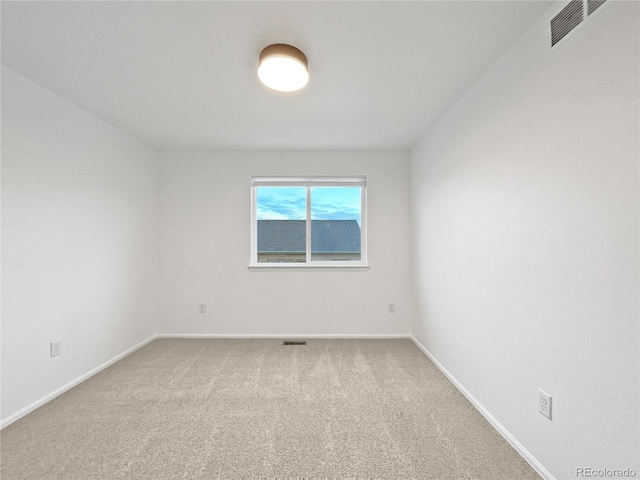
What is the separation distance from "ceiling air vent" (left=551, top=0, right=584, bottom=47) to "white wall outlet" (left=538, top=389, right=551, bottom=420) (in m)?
1.85

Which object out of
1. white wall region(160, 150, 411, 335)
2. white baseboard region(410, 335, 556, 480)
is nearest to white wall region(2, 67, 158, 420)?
white wall region(160, 150, 411, 335)

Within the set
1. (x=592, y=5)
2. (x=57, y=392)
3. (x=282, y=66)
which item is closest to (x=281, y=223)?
(x=282, y=66)

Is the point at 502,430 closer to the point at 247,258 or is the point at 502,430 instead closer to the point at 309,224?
the point at 309,224

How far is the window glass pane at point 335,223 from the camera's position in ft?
12.8

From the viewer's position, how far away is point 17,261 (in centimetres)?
201

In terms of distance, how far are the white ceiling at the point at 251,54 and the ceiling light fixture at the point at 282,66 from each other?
62 mm

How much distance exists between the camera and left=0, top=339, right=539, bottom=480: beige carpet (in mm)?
1553

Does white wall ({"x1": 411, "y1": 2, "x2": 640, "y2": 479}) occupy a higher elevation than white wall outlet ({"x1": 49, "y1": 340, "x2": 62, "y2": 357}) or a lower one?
higher

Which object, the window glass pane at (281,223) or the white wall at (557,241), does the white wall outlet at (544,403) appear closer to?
the white wall at (557,241)

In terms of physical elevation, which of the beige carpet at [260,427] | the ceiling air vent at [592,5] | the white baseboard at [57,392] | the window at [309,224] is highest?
the ceiling air vent at [592,5]

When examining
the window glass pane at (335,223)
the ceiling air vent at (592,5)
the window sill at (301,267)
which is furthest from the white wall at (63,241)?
the ceiling air vent at (592,5)

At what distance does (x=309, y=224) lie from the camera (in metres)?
3.92

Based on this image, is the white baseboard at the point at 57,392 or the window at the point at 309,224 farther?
the window at the point at 309,224

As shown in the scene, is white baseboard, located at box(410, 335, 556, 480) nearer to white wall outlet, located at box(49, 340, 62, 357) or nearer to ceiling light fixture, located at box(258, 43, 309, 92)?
ceiling light fixture, located at box(258, 43, 309, 92)
